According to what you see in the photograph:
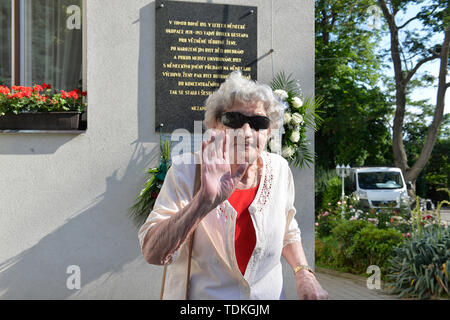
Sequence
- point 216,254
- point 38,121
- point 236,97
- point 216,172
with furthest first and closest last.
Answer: point 38,121, point 236,97, point 216,254, point 216,172

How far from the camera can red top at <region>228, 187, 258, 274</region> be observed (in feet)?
6.02

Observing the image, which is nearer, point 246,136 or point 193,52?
point 246,136

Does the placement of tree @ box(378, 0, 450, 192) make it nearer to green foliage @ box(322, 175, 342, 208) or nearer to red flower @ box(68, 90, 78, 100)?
green foliage @ box(322, 175, 342, 208)

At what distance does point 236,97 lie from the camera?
6.66 feet

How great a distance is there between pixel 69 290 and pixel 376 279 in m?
4.36

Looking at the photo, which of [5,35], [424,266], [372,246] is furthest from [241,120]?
[372,246]

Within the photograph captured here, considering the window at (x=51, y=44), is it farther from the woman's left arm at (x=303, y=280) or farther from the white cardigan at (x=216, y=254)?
the woman's left arm at (x=303, y=280)

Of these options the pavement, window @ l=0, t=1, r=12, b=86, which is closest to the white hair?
window @ l=0, t=1, r=12, b=86

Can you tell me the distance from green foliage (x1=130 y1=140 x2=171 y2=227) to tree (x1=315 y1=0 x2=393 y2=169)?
11983 mm

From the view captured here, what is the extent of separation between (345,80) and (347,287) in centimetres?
1232

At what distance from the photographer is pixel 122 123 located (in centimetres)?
408

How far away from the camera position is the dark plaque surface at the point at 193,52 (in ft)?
13.6

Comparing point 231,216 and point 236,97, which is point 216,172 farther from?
point 236,97

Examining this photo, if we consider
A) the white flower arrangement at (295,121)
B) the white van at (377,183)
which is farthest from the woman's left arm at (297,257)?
the white van at (377,183)
